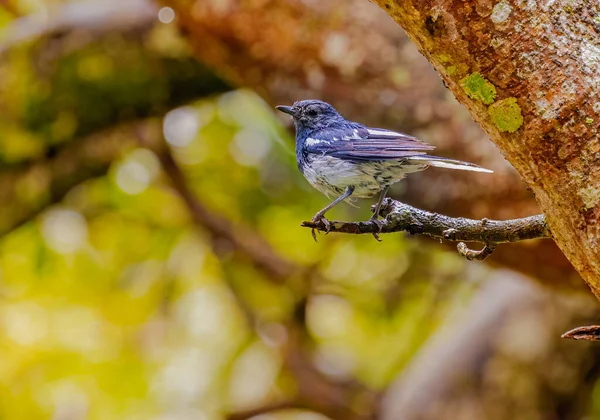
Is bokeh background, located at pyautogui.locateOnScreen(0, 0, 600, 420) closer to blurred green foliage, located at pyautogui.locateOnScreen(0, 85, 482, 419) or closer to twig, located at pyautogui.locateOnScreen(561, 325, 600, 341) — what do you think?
blurred green foliage, located at pyautogui.locateOnScreen(0, 85, 482, 419)

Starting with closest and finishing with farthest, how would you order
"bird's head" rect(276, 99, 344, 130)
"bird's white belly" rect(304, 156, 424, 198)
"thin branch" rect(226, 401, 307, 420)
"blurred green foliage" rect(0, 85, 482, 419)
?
"bird's white belly" rect(304, 156, 424, 198)
"bird's head" rect(276, 99, 344, 130)
"thin branch" rect(226, 401, 307, 420)
"blurred green foliage" rect(0, 85, 482, 419)

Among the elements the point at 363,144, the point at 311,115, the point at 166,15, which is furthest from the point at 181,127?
the point at 363,144

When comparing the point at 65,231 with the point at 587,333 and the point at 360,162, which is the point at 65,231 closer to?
the point at 360,162

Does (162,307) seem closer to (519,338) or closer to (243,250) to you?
(243,250)

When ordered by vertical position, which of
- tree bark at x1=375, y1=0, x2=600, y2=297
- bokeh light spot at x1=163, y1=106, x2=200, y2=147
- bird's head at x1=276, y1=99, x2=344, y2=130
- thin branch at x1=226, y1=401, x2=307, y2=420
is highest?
tree bark at x1=375, y1=0, x2=600, y2=297

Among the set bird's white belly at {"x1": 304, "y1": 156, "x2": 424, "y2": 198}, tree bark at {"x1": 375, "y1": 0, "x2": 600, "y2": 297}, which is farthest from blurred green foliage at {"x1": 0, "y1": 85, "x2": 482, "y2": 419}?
tree bark at {"x1": 375, "y1": 0, "x2": 600, "y2": 297}

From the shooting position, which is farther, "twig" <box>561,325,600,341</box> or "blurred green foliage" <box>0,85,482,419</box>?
"blurred green foliage" <box>0,85,482,419</box>

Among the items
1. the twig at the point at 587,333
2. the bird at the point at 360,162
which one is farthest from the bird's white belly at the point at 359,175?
the twig at the point at 587,333
